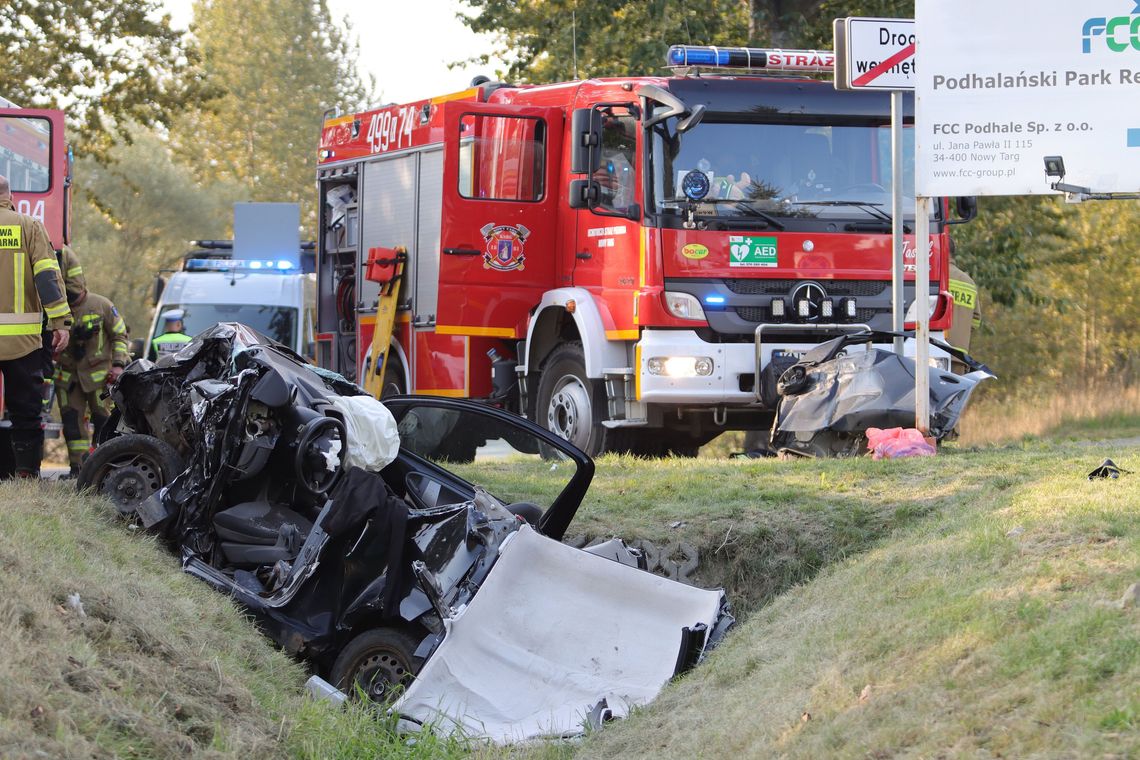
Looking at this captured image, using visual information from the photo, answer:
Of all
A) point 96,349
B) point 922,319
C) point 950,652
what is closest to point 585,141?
point 922,319

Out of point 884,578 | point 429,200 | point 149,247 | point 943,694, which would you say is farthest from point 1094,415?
point 149,247

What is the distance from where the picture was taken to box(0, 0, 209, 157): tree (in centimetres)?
2372

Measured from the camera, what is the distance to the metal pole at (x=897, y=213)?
35.1 ft

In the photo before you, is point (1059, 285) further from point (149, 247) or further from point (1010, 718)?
point (149, 247)

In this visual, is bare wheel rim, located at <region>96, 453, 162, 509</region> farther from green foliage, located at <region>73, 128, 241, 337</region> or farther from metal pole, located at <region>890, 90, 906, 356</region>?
green foliage, located at <region>73, 128, 241, 337</region>

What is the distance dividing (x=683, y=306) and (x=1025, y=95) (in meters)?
2.83

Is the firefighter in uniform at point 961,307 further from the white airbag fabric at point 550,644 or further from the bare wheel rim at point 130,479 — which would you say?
the bare wheel rim at point 130,479

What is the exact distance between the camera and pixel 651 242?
1094cm

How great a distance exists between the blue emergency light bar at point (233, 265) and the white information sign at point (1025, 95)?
40.6ft

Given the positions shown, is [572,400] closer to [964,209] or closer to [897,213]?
[897,213]

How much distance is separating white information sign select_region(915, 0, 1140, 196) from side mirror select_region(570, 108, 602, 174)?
239 cm

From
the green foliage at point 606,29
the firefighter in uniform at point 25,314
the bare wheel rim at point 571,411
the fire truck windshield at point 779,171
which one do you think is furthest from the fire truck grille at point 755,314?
the green foliage at point 606,29

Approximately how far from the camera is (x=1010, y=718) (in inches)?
172

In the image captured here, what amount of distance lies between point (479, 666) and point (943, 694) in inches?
101
